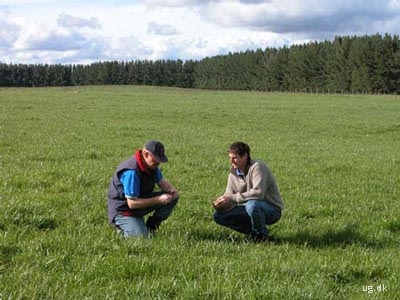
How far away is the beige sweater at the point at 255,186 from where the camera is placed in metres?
8.41

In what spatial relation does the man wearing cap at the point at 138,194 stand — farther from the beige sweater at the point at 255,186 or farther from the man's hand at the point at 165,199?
the beige sweater at the point at 255,186

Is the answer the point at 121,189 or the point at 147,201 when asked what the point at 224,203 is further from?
the point at 121,189

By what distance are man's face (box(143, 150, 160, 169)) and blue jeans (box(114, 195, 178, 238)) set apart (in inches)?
28.5

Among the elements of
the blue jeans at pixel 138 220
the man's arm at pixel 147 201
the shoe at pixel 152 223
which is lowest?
the shoe at pixel 152 223

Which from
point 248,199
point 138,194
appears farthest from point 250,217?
point 138,194

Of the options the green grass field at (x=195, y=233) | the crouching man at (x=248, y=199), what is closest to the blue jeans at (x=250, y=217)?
the crouching man at (x=248, y=199)

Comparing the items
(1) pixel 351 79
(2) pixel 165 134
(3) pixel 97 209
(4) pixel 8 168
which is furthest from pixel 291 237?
(1) pixel 351 79

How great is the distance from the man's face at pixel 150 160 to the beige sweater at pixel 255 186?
4.84 feet

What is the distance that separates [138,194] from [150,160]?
21.0 inches

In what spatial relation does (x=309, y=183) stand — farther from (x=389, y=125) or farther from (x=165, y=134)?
(x=389, y=125)

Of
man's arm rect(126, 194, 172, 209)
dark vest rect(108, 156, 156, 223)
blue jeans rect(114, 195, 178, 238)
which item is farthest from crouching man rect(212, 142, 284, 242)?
dark vest rect(108, 156, 156, 223)

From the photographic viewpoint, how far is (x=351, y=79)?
10938 cm

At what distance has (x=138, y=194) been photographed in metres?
7.91

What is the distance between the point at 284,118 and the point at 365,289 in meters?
30.7
